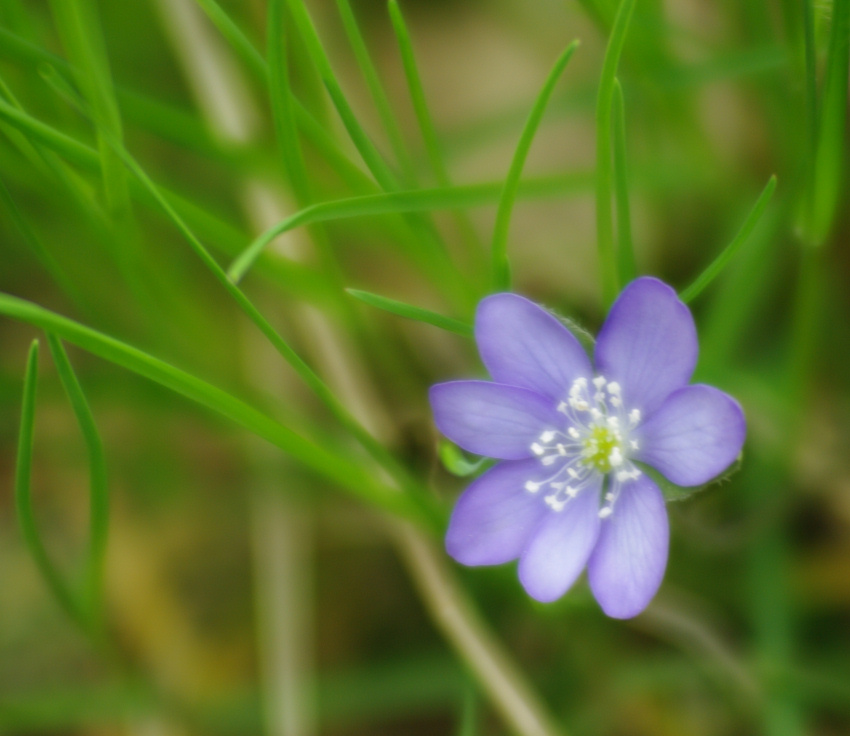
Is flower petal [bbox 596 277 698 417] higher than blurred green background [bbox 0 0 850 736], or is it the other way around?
blurred green background [bbox 0 0 850 736]

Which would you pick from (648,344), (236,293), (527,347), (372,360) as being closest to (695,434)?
(648,344)

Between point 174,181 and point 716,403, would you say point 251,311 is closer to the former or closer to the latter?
point 716,403

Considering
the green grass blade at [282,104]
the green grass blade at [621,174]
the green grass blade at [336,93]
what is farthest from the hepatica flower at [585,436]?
the green grass blade at [282,104]

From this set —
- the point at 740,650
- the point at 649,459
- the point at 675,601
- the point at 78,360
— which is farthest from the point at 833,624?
the point at 78,360

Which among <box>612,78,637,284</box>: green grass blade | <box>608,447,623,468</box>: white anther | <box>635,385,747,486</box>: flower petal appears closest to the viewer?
<box>635,385,747,486</box>: flower petal

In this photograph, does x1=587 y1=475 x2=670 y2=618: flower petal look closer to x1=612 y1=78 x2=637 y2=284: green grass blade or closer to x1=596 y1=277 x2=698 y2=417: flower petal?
x1=596 y1=277 x2=698 y2=417: flower petal

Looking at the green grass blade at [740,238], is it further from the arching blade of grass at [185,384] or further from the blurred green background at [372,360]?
the arching blade of grass at [185,384]

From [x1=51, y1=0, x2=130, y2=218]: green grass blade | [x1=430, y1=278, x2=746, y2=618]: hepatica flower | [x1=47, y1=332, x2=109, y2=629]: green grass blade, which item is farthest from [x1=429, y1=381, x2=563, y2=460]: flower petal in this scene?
[x1=51, y1=0, x2=130, y2=218]: green grass blade
